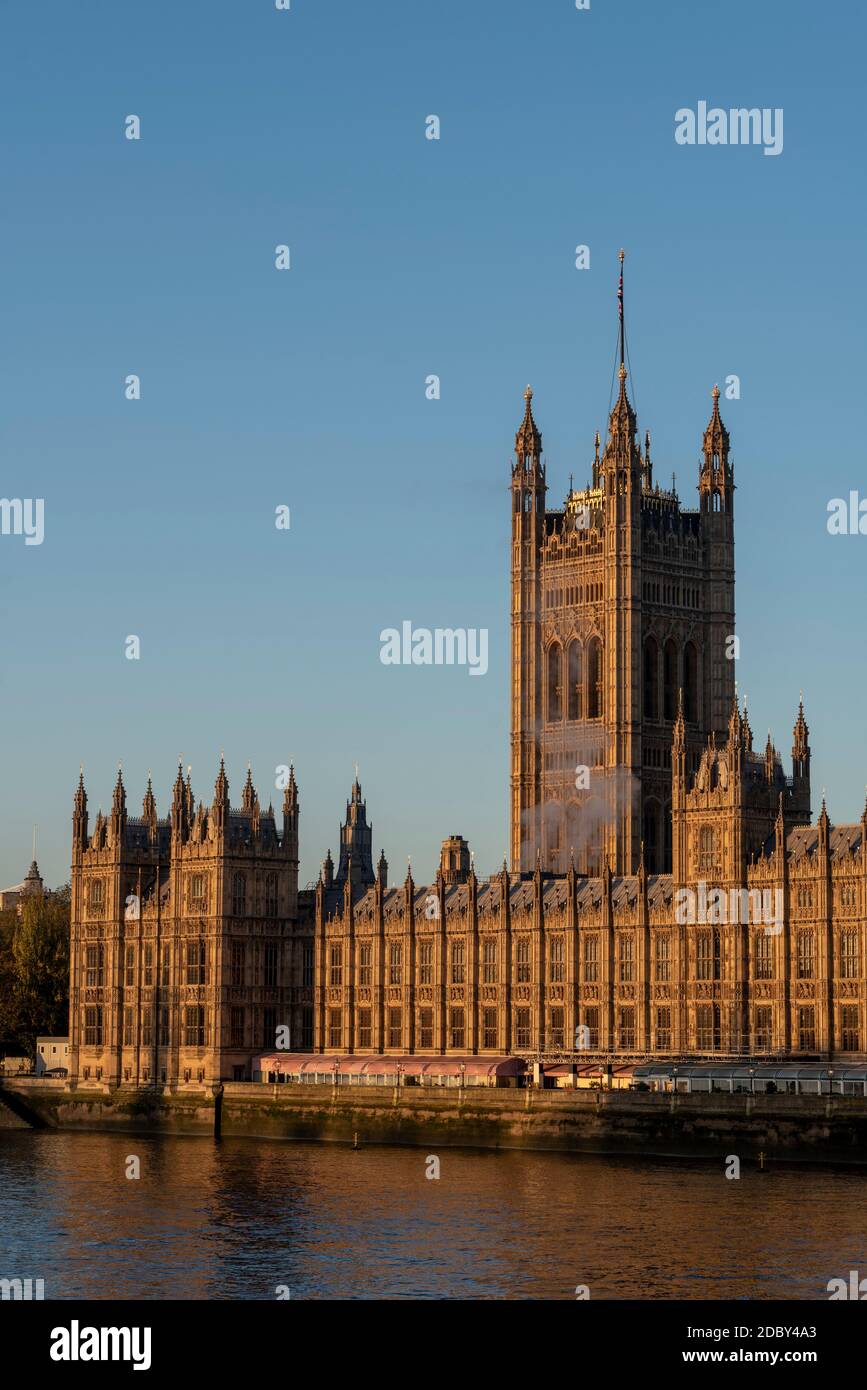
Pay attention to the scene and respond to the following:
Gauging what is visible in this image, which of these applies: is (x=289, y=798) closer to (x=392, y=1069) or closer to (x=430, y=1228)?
(x=392, y=1069)

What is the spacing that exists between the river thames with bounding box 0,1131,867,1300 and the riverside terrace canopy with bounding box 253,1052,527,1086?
16799 mm

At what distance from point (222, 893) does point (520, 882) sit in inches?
822

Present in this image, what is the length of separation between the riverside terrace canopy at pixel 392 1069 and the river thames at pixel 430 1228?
1680 cm

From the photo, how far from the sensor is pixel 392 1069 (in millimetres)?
173500

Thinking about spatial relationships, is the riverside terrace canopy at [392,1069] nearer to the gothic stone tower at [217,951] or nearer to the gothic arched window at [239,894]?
the gothic stone tower at [217,951]

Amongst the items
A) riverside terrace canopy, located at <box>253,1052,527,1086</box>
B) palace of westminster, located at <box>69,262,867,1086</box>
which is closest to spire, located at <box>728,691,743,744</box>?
palace of westminster, located at <box>69,262,867,1086</box>

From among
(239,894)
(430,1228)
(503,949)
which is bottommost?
(430,1228)

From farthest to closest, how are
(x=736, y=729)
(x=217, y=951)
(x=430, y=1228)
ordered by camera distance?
(x=217, y=951) → (x=736, y=729) → (x=430, y=1228)

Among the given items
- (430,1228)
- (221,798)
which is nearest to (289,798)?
(221,798)

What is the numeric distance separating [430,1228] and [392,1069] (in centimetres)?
6327

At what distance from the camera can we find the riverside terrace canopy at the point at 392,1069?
16775 cm

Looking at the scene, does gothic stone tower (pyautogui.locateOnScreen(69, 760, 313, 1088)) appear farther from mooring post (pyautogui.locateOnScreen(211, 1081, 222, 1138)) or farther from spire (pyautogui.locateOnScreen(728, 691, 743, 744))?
spire (pyautogui.locateOnScreen(728, 691, 743, 744))
